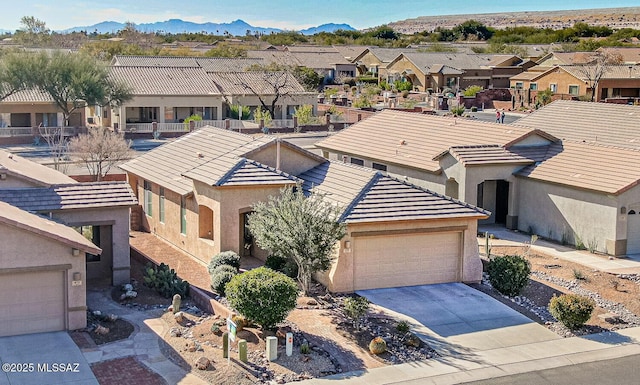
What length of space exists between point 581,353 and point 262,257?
12.1m

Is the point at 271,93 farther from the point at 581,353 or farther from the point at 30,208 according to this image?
the point at 581,353

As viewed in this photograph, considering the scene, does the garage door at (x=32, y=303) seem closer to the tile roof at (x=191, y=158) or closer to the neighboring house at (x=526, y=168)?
the tile roof at (x=191, y=158)

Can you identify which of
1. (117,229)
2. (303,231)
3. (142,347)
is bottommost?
(142,347)

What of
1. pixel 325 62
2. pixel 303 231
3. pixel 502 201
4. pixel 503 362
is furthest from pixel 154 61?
pixel 503 362

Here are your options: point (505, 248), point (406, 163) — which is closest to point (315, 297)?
point (505, 248)

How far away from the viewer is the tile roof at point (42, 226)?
2230 centimetres

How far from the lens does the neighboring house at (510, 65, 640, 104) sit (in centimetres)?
8369

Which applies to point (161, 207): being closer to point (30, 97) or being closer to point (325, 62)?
→ point (30, 97)

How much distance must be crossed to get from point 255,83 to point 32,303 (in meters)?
52.2

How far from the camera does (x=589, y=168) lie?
3425 centimetres

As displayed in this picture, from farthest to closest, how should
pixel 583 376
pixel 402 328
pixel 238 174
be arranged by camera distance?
pixel 238 174 → pixel 402 328 → pixel 583 376

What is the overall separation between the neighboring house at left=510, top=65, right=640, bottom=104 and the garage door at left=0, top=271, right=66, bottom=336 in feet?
223

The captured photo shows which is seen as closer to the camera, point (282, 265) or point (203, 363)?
point (203, 363)

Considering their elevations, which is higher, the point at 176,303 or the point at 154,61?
the point at 154,61
